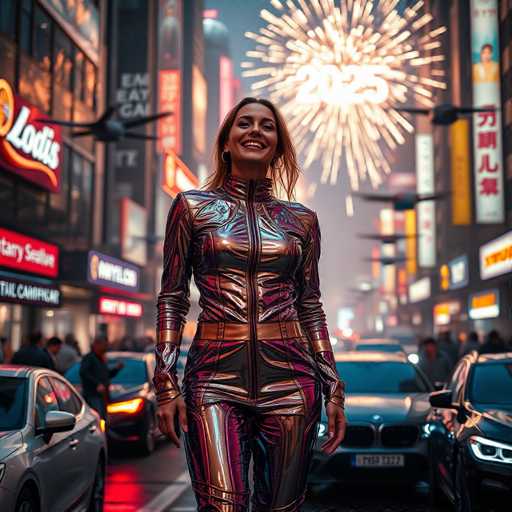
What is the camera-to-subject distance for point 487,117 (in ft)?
160

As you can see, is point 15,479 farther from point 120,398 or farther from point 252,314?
point 120,398

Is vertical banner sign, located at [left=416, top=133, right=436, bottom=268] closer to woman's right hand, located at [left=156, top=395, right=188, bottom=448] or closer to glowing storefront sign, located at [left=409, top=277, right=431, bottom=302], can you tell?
glowing storefront sign, located at [left=409, top=277, right=431, bottom=302]

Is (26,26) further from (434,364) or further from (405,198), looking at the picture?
(434,364)

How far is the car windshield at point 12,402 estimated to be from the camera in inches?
251

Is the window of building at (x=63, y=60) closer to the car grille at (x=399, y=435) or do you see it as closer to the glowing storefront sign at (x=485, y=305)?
the glowing storefront sign at (x=485, y=305)

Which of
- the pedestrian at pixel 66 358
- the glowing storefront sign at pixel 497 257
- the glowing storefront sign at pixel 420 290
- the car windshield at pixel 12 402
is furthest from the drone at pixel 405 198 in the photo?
the glowing storefront sign at pixel 420 290

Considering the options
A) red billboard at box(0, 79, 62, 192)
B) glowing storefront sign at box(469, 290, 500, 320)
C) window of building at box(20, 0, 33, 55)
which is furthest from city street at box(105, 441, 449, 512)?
glowing storefront sign at box(469, 290, 500, 320)

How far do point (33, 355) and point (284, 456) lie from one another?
10353 mm

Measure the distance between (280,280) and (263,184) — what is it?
437 mm

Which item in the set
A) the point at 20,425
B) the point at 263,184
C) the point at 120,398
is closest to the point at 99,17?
the point at 120,398

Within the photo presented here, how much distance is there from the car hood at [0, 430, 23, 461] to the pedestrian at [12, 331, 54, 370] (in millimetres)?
6826

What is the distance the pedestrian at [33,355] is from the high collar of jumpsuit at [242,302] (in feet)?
32.8

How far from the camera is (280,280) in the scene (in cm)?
321

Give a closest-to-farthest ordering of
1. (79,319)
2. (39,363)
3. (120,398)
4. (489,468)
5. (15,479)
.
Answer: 1. (15,479)
2. (489,468)
3. (39,363)
4. (120,398)
5. (79,319)
